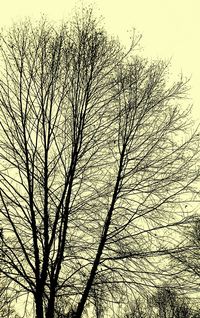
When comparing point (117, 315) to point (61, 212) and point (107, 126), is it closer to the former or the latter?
point (61, 212)

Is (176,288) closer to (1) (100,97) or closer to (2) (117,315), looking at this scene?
(2) (117,315)

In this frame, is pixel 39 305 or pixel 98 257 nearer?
pixel 39 305

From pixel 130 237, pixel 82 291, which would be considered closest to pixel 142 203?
pixel 130 237

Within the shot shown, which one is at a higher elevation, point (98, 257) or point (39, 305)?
point (98, 257)

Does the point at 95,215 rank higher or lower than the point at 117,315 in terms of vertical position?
higher

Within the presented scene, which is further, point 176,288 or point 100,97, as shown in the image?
point 100,97

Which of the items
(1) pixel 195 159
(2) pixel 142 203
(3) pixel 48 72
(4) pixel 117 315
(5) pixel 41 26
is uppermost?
(5) pixel 41 26

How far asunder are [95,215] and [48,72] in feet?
9.12

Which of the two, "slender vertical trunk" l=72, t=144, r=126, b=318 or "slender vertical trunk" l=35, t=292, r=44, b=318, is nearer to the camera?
"slender vertical trunk" l=35, t=292, r=44, b=318

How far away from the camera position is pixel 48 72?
8609 mm

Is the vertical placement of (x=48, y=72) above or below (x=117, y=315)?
above

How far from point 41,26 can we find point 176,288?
17.8 feet

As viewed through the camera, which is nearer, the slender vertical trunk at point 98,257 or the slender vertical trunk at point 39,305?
the slender vertical trunk at point 39,305

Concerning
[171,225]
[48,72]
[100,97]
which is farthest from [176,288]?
[48,72]
